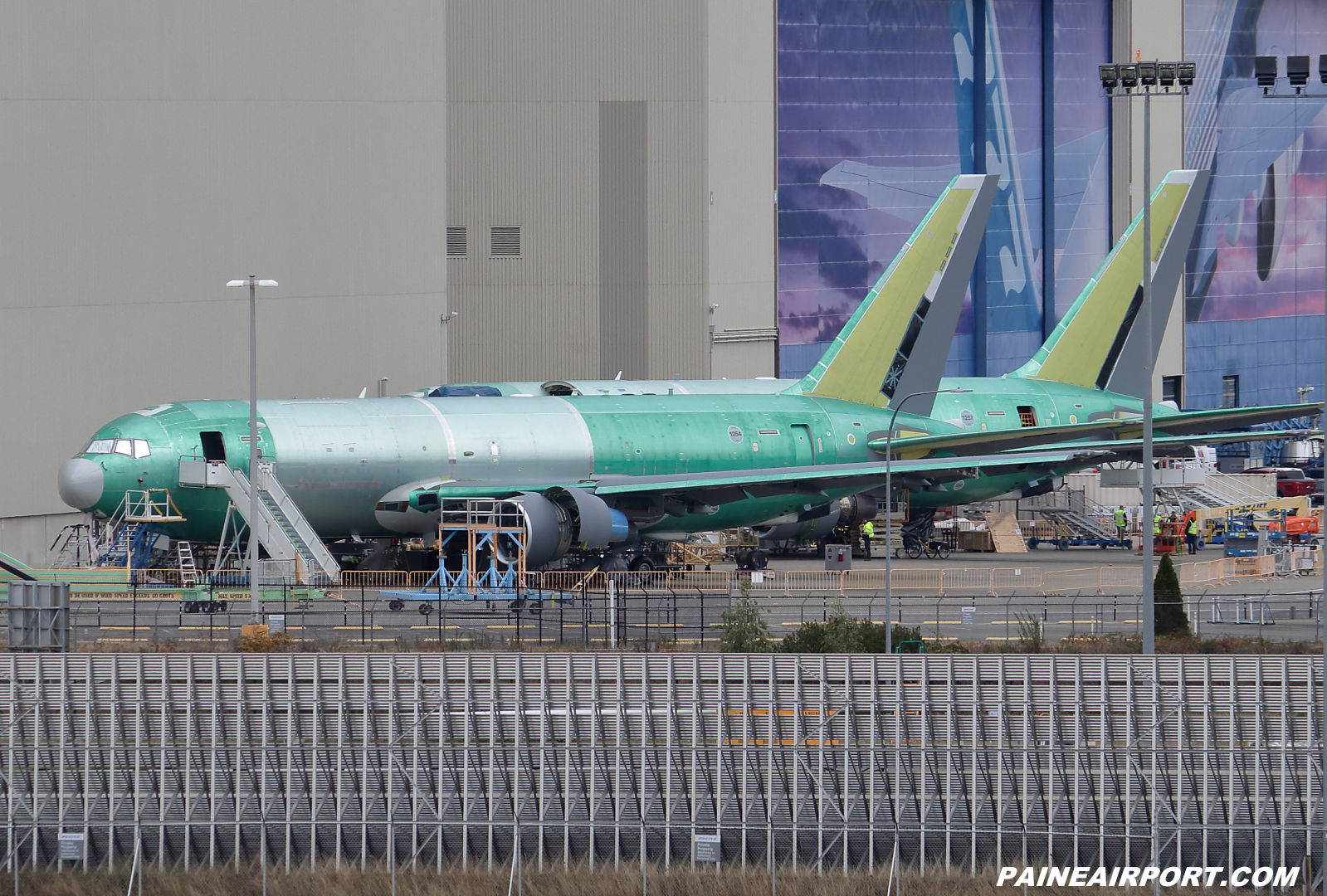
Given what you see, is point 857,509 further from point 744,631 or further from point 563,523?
point 744,631

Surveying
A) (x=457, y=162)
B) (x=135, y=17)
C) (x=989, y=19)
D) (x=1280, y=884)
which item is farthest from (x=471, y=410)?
(x=989, y=19)

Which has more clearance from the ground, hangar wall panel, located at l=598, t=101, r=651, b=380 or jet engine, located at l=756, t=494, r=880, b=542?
hangar wall panel, located at l=598, t=101, r=651, b=380

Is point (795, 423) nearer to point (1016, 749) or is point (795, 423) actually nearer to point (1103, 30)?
point (1016, 749)

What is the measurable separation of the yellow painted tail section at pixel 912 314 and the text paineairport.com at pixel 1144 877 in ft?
150

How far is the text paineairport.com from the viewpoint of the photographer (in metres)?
26.4

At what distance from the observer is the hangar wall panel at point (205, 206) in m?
64.5

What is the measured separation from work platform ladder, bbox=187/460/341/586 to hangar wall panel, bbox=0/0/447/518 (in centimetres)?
1208

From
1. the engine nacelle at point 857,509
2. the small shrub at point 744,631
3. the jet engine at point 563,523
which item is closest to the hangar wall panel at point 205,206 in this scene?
the jet engine at point 563,523

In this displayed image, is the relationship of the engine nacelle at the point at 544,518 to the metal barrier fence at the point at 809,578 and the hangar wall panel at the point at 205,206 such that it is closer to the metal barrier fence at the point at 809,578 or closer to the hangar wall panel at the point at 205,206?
the metal barrier fence at the point at 809,578

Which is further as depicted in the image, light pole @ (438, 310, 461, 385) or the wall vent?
the wall vent

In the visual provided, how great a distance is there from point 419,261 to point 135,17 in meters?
18.7

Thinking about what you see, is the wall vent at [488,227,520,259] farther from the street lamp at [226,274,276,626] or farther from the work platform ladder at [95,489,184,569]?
the street lamp at [226,274,276,626]

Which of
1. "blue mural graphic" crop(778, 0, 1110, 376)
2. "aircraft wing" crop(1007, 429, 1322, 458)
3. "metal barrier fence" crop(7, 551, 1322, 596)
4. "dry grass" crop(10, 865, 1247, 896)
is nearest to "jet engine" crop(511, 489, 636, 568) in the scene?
"metal barrier fence" crop(7, 551, 1322, 596)

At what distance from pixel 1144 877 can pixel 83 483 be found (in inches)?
1464
